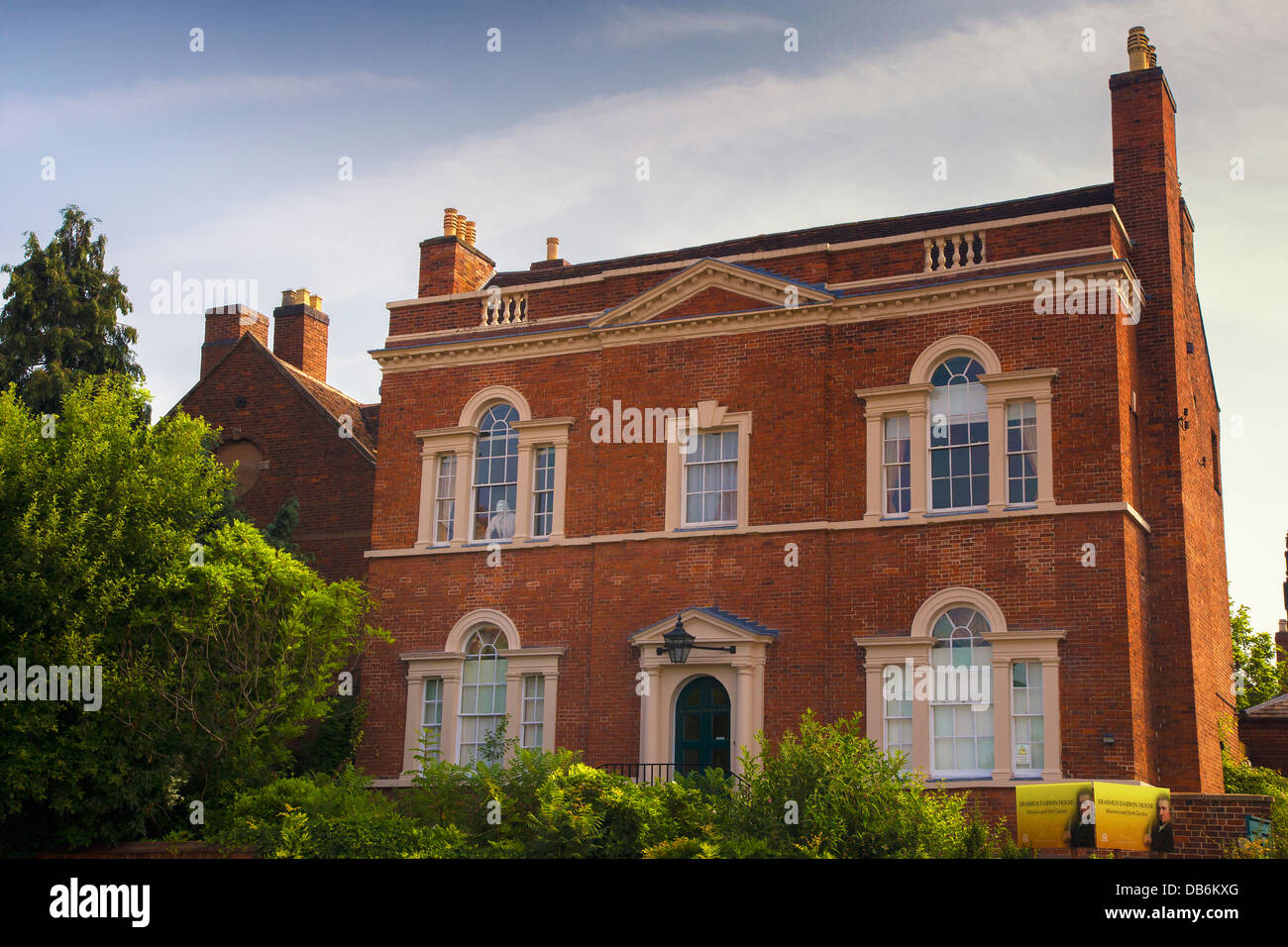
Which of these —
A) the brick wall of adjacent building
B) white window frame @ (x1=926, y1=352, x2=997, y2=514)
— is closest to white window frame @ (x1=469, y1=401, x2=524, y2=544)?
the brick wall of adjacent building

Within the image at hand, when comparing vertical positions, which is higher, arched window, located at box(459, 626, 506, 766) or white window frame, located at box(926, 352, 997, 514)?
white window frame, located at box(926, 352, 997, 514)

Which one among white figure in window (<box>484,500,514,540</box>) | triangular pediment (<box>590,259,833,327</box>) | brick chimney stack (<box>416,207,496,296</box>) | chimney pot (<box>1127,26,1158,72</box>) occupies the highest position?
chimney pot (<box>1127,26,1158,72</box>)

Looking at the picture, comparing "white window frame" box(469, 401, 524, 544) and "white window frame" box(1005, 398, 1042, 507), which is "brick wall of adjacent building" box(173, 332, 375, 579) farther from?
"white window frame" box(1005, 398, 1042, 507)

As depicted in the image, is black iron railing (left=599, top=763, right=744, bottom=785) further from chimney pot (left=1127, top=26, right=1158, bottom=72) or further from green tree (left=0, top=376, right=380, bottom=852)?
chimney pot (left=1127, top=26, right=1158, bottom=72)

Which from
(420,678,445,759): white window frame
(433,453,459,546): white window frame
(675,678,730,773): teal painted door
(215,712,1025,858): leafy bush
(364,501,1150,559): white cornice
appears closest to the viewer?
(215,712,1025,858): leafy bush

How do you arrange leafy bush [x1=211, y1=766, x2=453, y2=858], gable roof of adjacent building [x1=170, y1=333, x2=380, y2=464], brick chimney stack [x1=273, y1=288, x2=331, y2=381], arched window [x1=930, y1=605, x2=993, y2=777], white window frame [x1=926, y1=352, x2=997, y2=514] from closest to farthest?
leafy bush [x1=211, y1=766, x2=453, y2=858]
arched window [x1=930, y1=605, x2=993, y2=777]
white window frame [x1=926, y1=352, x2=997, y2=514]
gable roof of adjacent building [x1=170, y1=333, x2=380, y2=464]
brick chimney stack [x1=273, y1=288, x2=331, y2=381]

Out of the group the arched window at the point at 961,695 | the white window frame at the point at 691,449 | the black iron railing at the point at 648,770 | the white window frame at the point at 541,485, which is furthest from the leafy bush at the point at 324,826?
the arched window at the point at 961,695

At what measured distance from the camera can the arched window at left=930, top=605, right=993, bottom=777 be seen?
22.1m

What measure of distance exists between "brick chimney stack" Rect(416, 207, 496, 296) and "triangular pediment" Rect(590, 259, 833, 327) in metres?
4.22

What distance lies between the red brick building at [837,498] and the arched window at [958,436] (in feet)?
0.12

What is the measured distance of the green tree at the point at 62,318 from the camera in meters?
31.3

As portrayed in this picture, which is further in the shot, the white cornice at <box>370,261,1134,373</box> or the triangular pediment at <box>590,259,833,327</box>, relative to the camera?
the triangular pediment at <box>590,259,833,327</box>

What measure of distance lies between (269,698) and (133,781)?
234cm
